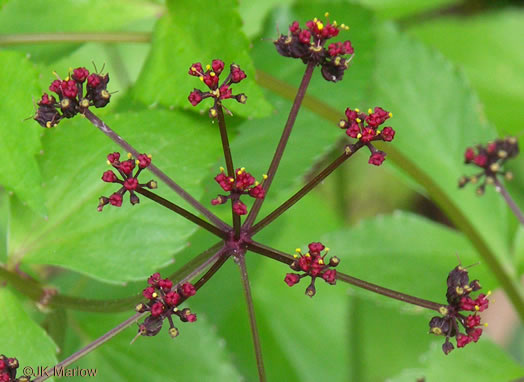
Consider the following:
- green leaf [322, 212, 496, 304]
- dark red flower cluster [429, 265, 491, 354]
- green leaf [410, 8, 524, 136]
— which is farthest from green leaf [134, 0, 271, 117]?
green leaf [410, 8, 524, 136]

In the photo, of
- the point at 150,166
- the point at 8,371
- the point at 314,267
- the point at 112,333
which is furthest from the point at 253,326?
the point at 8,371

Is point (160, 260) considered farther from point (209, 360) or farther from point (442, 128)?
point (442, 128)

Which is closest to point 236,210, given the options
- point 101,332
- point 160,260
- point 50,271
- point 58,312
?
point 160,260

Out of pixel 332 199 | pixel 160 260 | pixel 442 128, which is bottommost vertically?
pixel 160 260

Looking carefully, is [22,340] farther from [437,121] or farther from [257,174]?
[437,121]

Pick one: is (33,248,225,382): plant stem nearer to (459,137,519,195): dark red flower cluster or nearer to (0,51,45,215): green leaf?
(0,51,45,215): green leaf

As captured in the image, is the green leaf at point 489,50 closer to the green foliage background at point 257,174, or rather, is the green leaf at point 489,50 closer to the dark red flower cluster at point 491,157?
the green foliage background at point 257,174

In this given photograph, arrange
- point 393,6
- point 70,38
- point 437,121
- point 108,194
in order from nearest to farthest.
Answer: point 108,194, point 70,38, point 437,121, point 393,6
